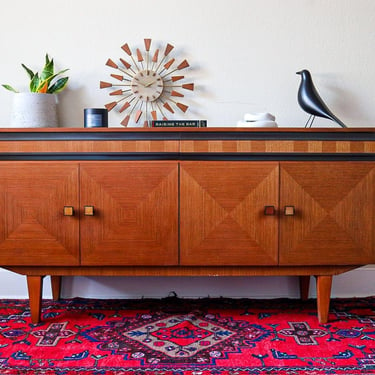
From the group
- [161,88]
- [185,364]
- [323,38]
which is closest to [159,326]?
[185,364]

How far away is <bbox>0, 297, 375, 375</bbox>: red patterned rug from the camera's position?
120 cm

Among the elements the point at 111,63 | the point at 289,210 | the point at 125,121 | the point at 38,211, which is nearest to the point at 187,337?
the point at 289,210

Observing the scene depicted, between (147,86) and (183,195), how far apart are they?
61 centimetres

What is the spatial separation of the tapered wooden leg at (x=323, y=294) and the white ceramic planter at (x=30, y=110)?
1.12m

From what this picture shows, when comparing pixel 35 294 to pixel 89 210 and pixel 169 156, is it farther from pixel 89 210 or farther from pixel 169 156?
pixel 169 156

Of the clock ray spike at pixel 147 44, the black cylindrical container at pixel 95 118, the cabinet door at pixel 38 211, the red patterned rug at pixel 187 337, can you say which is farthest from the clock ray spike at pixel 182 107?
the red patterned rug at pixel 187 337

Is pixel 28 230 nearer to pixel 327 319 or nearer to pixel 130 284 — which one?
pixel 130 284

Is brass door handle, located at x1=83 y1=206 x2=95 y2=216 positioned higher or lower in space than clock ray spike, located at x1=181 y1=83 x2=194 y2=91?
lower

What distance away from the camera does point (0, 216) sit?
4.59 feet

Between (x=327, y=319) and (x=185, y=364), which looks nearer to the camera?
(x=185, y=364)

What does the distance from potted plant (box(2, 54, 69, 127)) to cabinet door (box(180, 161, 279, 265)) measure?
635 mm

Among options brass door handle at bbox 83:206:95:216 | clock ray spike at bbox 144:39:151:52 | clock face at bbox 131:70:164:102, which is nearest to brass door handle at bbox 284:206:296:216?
brass door handle at bbox 83:206:95:216

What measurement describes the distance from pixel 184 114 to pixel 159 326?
32.6 inches

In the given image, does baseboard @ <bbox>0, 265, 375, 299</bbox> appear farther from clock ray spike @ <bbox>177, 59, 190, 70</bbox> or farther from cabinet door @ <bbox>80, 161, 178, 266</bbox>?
clock ray spike @ <bbox>177, 59, 190, 70</bbox>
